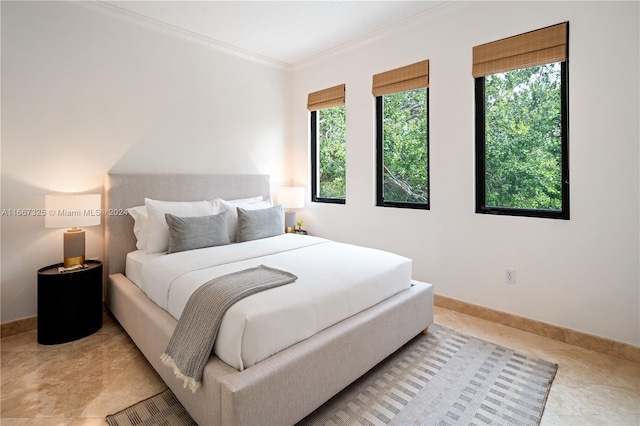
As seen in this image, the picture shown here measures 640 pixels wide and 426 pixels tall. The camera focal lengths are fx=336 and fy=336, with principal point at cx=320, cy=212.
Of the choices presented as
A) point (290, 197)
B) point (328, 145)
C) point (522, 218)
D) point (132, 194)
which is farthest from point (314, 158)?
point (522, 218)

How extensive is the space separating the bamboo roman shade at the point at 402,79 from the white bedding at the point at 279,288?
1711mm

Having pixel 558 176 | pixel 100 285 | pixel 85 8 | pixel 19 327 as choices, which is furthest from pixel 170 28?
pixel 558 176

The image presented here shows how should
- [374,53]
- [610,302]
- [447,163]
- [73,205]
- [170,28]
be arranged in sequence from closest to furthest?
[610,302]
[73,205]
[447,163]
[170,28]
[374,53]

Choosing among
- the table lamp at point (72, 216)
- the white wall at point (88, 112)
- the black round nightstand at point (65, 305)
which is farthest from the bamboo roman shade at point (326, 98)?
the black round nightstand at point (65, 305)

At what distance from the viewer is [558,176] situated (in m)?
2.52

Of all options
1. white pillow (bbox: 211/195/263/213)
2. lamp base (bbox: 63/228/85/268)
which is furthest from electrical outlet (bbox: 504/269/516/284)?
lamp base (bbox: 63/228/85/268)

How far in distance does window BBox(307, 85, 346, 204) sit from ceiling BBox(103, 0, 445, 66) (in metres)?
0.59

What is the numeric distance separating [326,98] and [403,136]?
1.16m

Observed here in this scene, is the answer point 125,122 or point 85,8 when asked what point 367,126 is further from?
point 85,8

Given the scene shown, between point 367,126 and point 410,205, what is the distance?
3.28ft

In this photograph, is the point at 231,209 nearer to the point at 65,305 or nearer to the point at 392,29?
the point at 65,305

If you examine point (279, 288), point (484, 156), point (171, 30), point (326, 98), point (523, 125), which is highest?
point (171, 30)

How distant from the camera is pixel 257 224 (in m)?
3.26

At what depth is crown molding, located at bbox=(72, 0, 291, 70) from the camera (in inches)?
113
